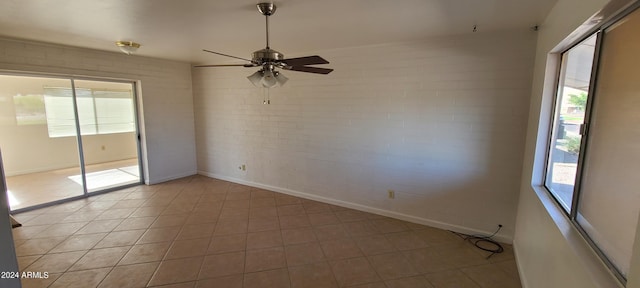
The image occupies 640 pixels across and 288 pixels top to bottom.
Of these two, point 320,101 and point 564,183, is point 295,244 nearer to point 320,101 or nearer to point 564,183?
point 320,101

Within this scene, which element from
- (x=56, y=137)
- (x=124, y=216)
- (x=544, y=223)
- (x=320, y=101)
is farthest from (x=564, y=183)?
(x=56, y=137)

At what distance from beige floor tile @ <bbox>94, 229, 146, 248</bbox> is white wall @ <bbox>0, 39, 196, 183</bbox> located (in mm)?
2107

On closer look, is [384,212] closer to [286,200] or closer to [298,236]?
[298,236]

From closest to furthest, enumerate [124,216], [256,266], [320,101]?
[256,266]
[124,216]
[320,101]

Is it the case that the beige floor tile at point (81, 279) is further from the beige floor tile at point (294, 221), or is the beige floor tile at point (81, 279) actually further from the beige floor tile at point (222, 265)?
the beige floor tile at point (294, 221)

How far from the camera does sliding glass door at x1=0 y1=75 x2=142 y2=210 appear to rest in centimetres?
433

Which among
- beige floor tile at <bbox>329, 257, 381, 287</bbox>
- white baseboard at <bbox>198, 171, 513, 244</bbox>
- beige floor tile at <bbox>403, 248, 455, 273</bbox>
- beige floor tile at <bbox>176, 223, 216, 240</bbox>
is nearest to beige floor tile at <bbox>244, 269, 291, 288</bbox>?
beige floor tile at <bbox>329, 257, 381, 287</bbox>

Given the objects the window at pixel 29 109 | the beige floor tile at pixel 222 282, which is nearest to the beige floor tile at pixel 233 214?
the beige floor tile at pixel 222 282

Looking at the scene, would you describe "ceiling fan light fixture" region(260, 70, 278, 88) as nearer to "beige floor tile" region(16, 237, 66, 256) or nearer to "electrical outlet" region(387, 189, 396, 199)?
"electrical outlet" region(387, 189, 396, 199)

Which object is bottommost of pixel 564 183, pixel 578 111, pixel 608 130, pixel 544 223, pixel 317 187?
pixel 317 187

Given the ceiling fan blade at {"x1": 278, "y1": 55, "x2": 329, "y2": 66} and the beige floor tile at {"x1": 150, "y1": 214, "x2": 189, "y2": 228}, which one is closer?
the ceiling fan blade at {"x1": 278, "y1": 55, "x2": 329, "y2": 66}

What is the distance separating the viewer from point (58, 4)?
7.07 feet

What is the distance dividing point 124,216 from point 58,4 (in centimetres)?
272

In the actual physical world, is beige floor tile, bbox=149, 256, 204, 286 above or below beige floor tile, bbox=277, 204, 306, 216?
below
